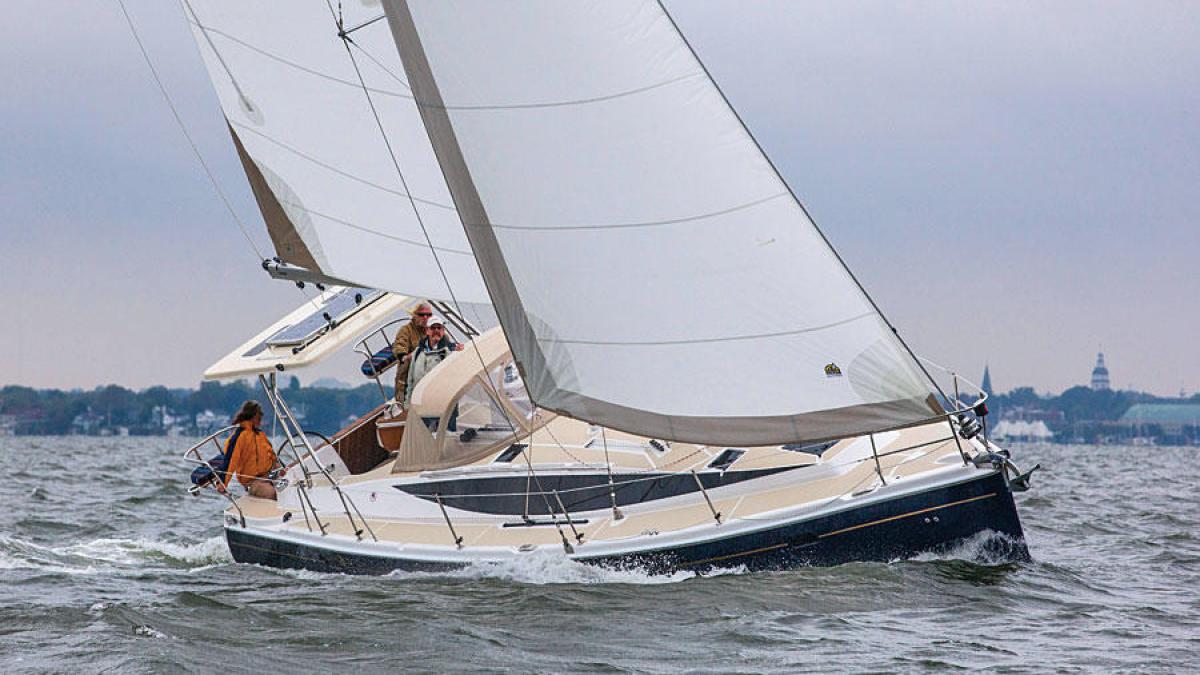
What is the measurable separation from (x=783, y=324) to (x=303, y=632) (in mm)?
3795

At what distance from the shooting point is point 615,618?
30.6 feet

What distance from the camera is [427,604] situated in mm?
10016

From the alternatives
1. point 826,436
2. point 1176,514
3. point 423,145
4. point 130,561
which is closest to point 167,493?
point 130,561

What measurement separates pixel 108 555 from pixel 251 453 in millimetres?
2081

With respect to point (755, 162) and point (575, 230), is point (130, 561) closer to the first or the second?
point (575, 230)

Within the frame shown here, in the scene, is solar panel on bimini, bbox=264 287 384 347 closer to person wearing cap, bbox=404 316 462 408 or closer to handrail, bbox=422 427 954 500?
person wearing cap, bbox=404 316 462 408

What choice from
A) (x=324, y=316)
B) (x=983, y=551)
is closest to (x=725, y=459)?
(x=983, y=551)

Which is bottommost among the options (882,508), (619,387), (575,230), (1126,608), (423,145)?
(1126,608)

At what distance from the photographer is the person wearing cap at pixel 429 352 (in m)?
14.0

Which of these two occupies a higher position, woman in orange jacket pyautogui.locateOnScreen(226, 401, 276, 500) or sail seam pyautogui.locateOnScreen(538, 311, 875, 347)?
sail seam pyautogui.locateOnScreen(538, 311, 875, 347)

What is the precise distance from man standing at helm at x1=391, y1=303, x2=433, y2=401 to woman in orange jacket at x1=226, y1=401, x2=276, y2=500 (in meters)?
1.44

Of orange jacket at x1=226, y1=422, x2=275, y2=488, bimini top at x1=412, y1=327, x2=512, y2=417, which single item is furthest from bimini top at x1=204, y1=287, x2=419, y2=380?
bimini top at x1=412, y1=327, x2=512, y2=417

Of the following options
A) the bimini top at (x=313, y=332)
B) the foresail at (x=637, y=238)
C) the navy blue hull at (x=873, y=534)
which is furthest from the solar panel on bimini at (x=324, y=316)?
the navy blue hull at (x=873, y=534)

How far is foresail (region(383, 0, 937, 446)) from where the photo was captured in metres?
9.94
